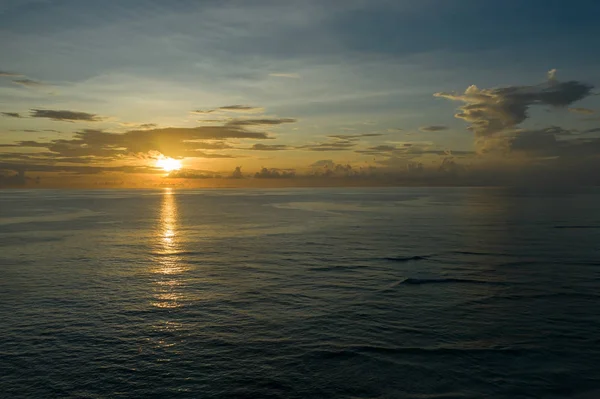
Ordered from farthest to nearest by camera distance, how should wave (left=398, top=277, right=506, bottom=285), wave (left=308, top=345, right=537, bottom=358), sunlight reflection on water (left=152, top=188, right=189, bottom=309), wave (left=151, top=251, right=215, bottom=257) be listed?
wave (left=151, top=251, right=215, bottom=257) < wave (left=398, top=277, right=506, bottom=285) < sunlight reflection on water (left=152, top=188, right=189, bottom=309) < wave (left=308, top=345, right=537, bottom=358)

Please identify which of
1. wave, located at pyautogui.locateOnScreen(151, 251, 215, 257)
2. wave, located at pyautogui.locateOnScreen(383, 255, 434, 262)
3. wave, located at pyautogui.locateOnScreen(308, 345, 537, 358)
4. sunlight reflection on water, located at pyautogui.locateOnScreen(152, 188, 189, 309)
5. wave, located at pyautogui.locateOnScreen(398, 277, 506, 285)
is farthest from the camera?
wave, located at pyautogui.locateOnScreen(151, 251, 215, 257)

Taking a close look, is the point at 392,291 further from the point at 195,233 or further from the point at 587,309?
the point at 195,233

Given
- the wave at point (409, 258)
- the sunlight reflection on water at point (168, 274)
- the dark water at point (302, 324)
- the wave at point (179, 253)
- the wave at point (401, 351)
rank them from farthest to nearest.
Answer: the wave at point (179, 253), the wave at point (409, 258), the sunlight reflection on water at point (168, 274), the wave at point (401, 351), the dark water at point (302, 324)

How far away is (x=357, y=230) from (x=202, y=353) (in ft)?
215

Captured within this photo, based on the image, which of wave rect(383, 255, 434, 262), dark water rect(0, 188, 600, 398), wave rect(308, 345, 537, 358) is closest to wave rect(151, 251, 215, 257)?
dark water rect(0, 188, 600, 398)

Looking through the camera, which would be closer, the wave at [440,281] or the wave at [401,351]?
the wave at [401,351]

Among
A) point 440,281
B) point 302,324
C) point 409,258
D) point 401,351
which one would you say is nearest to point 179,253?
point 409,258

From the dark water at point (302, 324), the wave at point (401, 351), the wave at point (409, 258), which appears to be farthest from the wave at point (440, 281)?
the wave at point (401, 351)

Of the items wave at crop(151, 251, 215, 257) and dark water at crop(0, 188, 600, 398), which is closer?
dark water at crop(0, 188, 600, 398)

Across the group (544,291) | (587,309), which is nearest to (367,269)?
(544,291)

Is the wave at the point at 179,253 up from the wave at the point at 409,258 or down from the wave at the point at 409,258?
down

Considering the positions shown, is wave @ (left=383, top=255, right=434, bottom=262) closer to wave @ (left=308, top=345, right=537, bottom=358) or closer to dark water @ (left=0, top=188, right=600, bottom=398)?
dark water @ (left=0, top=188, right=600, bottom=398)

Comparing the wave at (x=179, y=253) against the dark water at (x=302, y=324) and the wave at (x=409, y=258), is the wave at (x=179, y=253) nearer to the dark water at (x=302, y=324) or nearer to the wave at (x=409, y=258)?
the dark water at (x=302, y=324)

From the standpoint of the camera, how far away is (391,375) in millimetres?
22938
